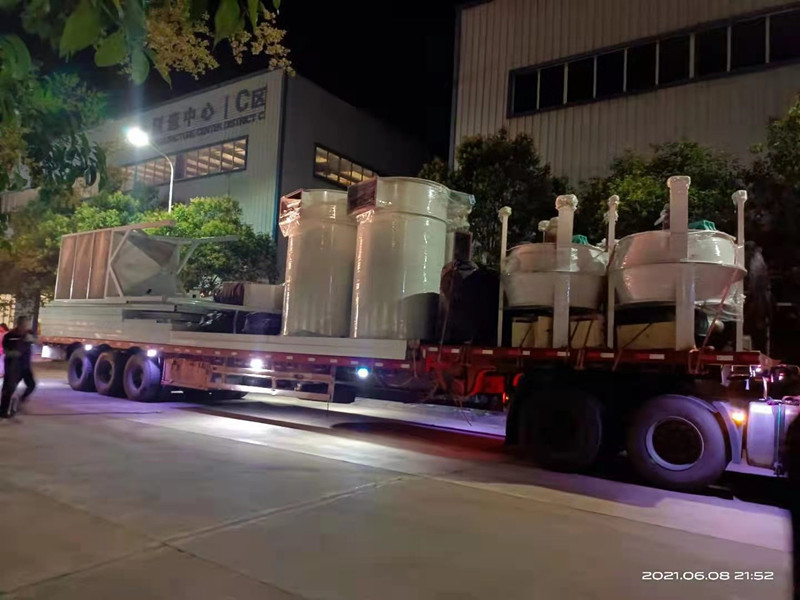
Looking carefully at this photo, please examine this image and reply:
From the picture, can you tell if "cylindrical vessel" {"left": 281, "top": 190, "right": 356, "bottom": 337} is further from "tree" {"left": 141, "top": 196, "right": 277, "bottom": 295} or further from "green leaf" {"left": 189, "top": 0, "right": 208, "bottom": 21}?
"tree" {"left": 141, "top": 196, "right": 277, "bottom": 295}

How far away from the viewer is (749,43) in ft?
57.7

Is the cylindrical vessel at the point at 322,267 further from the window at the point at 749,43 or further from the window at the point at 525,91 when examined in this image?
the window at the point at 749,43

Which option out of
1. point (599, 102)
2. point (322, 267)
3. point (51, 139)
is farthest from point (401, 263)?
point (599, 102)

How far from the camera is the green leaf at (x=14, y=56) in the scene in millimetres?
2207

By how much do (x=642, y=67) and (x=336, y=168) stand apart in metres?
17.0

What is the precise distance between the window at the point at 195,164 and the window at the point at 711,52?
19.5m

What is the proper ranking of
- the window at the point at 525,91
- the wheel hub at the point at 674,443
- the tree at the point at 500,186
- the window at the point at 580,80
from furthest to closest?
1. the window at the point at 525,91
2. the window at the point at 580,80
3. the tree at the point at 500,186
4. the wheel hub at the point at 674,443

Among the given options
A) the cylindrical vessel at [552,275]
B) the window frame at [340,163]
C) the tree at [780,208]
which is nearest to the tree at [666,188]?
the tree at [780,208]

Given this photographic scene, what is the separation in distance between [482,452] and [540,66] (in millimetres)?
15711

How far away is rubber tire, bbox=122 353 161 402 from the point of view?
13273 millimetres

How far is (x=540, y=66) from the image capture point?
21047 millimetres

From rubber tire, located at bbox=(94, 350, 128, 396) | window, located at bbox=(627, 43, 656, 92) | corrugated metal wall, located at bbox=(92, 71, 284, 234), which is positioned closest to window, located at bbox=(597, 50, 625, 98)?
window, located at bbox=(627, 43, 656, 92)

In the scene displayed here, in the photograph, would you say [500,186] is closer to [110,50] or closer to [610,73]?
[610,73]

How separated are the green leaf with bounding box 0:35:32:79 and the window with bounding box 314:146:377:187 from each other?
1109 inches
